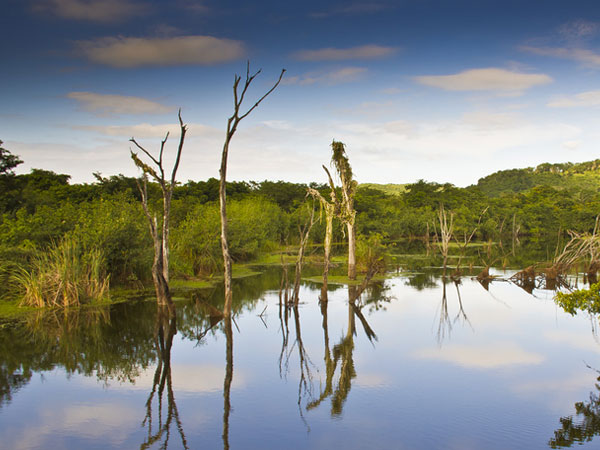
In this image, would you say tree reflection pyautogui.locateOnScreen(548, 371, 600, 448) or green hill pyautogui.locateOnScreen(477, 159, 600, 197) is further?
green hill pyautogui.locateOnScreen(477, 159, 600, 197)

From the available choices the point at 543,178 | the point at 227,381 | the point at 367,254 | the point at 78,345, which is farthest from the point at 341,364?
the point at 543,178

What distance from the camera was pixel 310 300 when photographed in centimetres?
1888

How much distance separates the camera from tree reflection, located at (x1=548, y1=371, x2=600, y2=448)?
7.43 metres

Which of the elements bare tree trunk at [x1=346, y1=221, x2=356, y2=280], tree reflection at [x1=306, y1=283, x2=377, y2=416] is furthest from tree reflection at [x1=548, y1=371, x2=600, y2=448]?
bare tree trunk at [x1=346, y1=221, x2=356, y2=280]

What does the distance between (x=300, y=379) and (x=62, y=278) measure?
343 inches

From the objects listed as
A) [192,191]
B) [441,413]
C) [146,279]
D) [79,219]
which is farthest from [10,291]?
[192,191]

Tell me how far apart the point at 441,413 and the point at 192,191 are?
46781 millimetres

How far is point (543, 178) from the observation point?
104000mm

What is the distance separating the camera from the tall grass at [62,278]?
15.4m

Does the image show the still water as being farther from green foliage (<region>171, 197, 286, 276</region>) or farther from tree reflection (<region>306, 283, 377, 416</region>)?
green foliage (<region>171, 197, 286, 276</region>)

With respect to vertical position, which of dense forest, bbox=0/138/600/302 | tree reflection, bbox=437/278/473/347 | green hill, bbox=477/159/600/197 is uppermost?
green hill, bbox=477/159/600/197

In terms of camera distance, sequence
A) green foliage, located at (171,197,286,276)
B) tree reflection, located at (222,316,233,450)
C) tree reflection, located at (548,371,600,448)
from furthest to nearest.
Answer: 1. green foliage, located at (171,197,286,276)
2. tree reflection, located at (222,316,233,450)
3. tree reflection, located at (548,371,600,448)

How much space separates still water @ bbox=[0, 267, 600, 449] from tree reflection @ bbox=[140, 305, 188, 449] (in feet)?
0.11

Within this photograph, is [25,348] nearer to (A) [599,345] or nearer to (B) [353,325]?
(B) [353,325]
